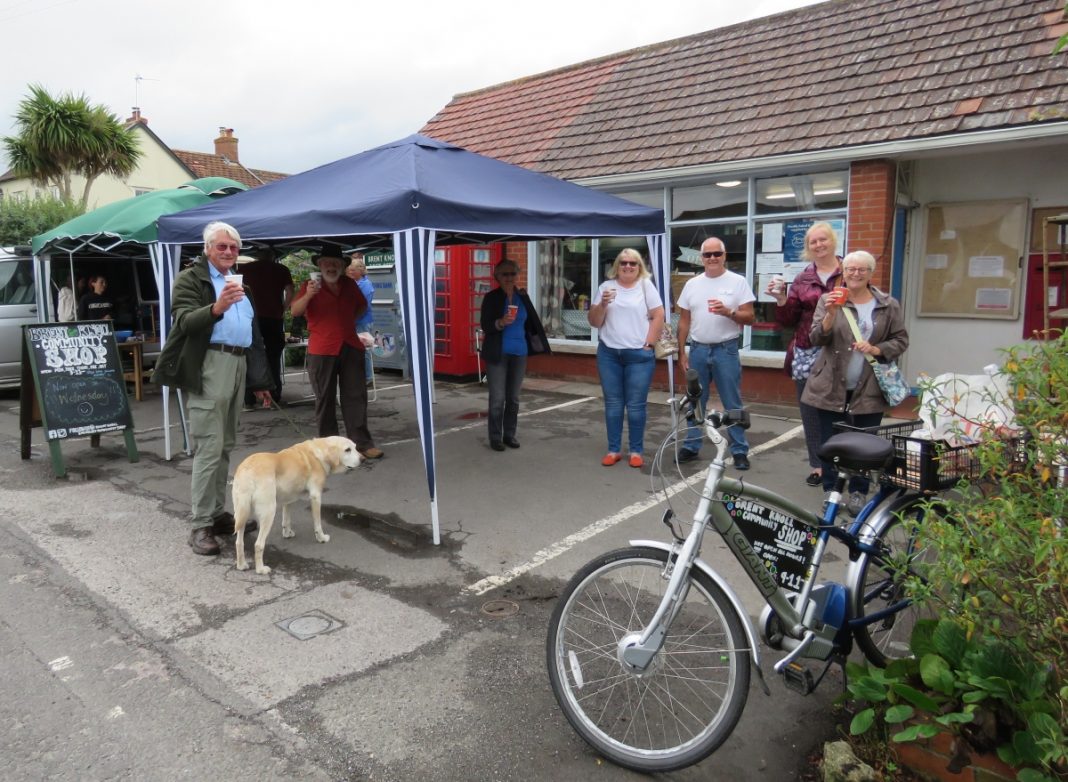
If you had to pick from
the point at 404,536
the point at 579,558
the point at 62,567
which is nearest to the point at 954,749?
the point at 579,558

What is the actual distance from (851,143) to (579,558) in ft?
18.7

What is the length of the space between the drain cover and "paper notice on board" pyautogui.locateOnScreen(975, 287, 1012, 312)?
24.4 feet

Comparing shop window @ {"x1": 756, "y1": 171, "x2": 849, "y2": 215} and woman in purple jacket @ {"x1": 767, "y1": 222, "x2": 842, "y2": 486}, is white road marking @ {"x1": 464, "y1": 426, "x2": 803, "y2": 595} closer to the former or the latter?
woman in purple jacket @ {"x1": 767, "y1": 222, "x2": 842, "y2": 486}

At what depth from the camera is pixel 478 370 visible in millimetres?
11352

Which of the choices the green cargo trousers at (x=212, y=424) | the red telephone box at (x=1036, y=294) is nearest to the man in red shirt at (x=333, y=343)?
the green cargo trousers at (x=212, y=424)

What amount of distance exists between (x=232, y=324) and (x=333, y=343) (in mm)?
1979

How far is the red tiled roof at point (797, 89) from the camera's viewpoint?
24.5ft

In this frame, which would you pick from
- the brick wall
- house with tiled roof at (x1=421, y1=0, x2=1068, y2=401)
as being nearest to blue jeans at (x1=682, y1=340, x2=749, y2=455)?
the brick wall

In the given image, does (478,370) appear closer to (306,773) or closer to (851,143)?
(851,143)

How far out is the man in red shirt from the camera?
21.7ft

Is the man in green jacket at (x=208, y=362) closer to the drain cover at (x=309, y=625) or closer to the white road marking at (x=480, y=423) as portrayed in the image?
the drain cover at (x=309, y=625)

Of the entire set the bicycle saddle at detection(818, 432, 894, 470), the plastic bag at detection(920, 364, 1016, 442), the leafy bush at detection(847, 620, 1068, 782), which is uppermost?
the plastic bag at detection(920, 364, 1016, 442)

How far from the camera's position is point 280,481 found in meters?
4.56

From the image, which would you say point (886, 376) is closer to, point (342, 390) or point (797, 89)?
point (342, 390)
